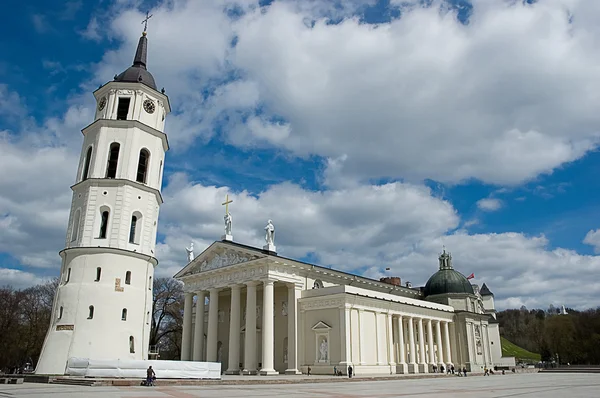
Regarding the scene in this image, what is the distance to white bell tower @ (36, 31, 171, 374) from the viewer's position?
2830 centimetres

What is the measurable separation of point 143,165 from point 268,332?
714 inches

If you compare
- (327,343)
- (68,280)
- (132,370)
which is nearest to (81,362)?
(132,370)

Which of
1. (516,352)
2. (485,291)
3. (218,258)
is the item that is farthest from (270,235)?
(516,352)

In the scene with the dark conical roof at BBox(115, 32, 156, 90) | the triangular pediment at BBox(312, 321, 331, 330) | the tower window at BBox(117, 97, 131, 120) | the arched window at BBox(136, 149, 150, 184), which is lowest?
the triangular pediment at BBox(312, 321, 331, 330)

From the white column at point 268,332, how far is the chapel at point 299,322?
83 millimetres

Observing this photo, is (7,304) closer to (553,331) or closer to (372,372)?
(372,372)

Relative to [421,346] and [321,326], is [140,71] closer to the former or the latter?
[321,326]

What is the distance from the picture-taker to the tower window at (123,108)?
3419 cm

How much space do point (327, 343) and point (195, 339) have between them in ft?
49.2

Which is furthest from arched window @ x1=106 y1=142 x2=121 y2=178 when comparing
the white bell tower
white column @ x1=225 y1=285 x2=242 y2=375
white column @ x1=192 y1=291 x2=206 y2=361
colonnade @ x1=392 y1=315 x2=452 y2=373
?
colonnade @ x1=392 y1=315 x2=452 y2=373

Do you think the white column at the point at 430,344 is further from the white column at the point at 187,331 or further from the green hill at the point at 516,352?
the green hill at the point at 516,352

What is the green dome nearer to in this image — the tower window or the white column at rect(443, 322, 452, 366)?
the white column at rect(443, 322, 452, 366)

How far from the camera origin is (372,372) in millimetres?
43188

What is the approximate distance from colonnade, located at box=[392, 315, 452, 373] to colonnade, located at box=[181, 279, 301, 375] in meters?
12.3
